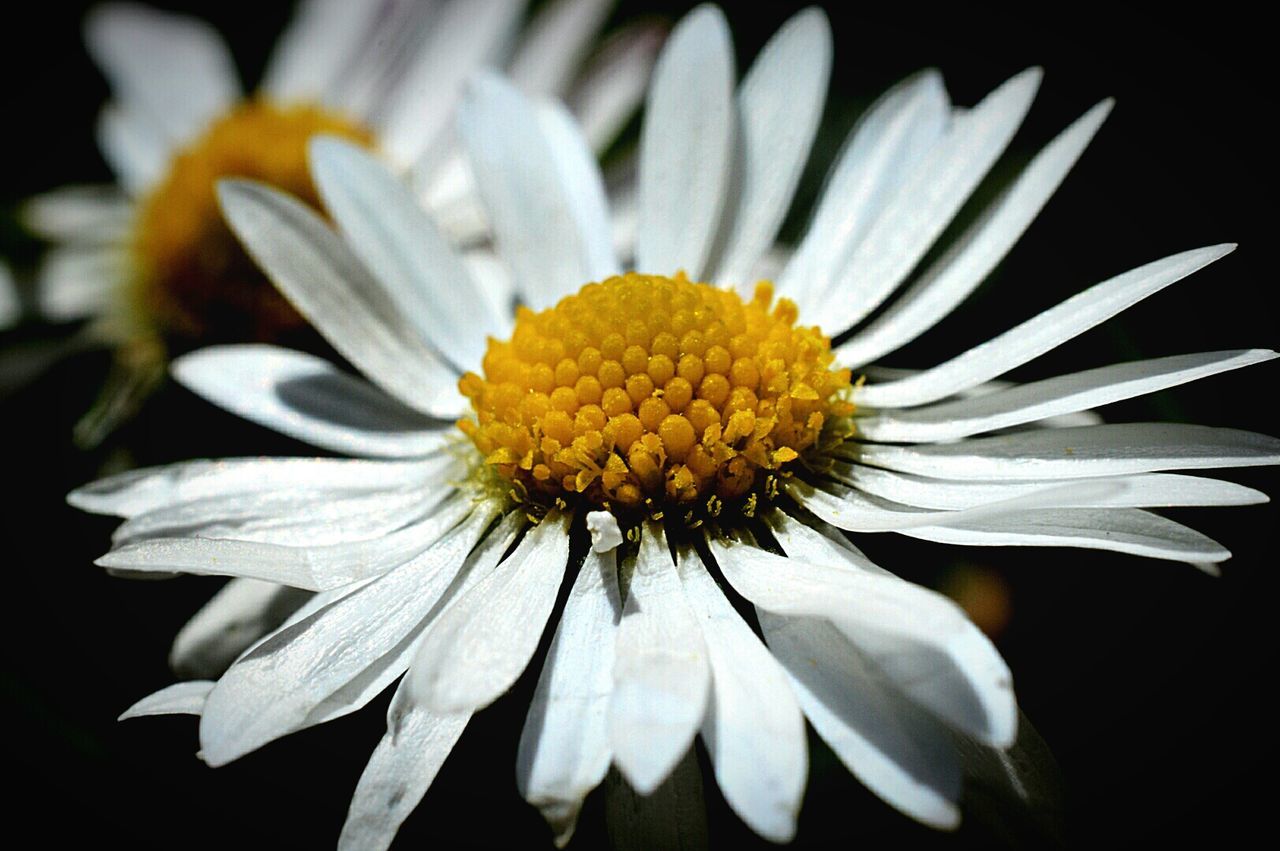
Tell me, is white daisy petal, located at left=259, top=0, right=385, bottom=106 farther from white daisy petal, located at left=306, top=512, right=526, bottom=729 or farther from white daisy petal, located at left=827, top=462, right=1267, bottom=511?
white daisy petal, located at left=827, top=462, right=1267, bottom=511

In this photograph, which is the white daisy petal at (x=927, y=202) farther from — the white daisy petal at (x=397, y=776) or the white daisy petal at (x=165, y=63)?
the white daisy petal at (x=165, y=63)

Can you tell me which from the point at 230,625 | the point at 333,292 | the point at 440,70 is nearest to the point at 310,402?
the point at 333,292

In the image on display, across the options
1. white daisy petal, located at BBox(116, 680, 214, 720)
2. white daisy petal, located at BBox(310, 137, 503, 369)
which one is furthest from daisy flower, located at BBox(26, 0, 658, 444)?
white daisy petal, located at BBox(116, 680, 214, 720)

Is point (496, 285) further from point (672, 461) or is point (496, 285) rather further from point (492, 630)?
point (492, 630)

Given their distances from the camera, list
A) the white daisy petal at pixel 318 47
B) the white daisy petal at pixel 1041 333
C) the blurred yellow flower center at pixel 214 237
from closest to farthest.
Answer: the white daisy petal at pixel 1041 333 < the blurred yellow flower center at pixel 214 237 < the white daisy petal at pixel 318 47

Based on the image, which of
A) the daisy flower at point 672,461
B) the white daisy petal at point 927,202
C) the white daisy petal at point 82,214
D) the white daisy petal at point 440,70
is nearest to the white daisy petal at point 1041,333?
the daisy flower at point 672,461

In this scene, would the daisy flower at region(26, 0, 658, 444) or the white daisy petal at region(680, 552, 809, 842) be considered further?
the daisy flower at region(26, 0, 658, 444)
